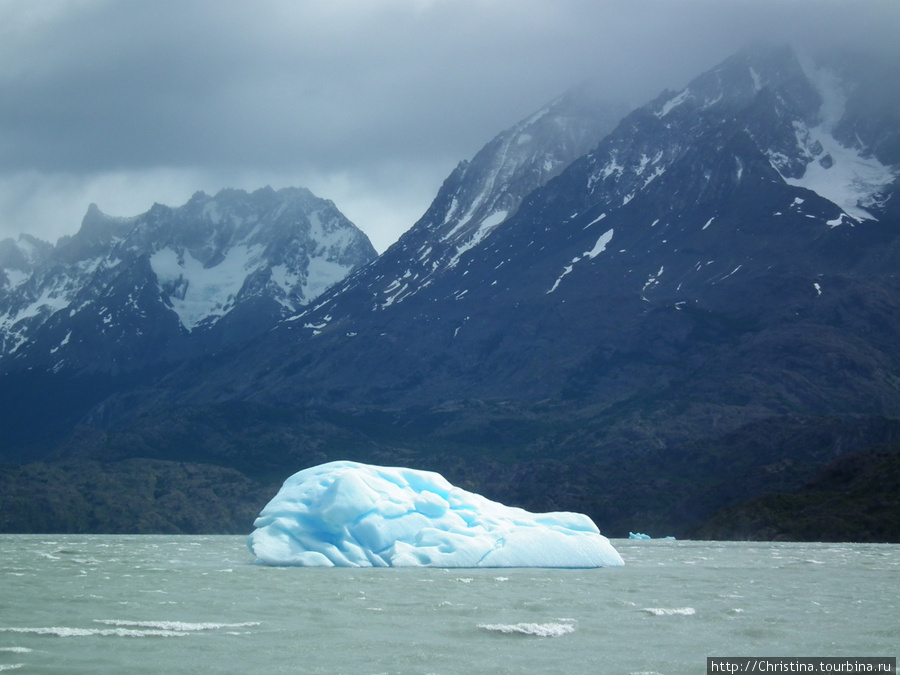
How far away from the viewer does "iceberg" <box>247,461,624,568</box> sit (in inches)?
2400

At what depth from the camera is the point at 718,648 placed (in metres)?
30.4

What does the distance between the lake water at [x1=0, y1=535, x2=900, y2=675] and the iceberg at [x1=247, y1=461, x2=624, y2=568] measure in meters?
3.03

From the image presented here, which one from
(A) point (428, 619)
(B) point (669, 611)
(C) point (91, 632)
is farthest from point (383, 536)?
(C) point (91, 632)

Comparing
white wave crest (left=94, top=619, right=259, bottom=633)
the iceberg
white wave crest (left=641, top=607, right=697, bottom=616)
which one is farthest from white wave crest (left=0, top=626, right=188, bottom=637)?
the iceberg

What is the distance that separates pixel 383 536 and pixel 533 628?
2891 cm

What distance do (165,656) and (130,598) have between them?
47.7 feet

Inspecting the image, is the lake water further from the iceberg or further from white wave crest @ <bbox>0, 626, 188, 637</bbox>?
the iceberg

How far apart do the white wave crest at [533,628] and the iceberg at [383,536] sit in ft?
85.1

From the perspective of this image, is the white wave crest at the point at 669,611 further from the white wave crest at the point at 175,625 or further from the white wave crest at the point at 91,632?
the white wave crest at the point at 91,632

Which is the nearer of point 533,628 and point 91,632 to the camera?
point 91,632

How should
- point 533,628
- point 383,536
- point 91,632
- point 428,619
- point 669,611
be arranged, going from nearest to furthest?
point 91,632, point 533,628, point 428,619, point 669,611, point 383,536

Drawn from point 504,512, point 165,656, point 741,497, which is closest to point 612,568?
point 504,512

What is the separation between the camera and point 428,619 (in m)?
36.1

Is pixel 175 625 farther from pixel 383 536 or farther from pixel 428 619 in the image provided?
pixel 383 536
